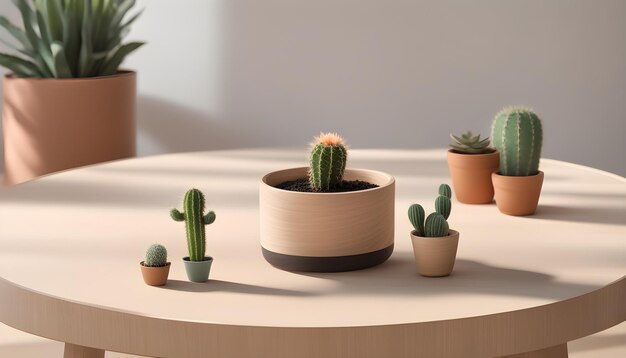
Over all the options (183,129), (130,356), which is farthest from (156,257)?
(183,129)

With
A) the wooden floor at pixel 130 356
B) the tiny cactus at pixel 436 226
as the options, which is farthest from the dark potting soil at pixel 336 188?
the wooden floor at pixel 130 356

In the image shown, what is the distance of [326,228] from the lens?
1.33 meters

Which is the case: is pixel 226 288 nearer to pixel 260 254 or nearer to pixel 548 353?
pixel 260 254

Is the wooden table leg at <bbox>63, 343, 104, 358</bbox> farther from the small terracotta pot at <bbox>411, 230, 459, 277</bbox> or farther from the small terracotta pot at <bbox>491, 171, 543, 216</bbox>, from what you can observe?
the small terracotta pot at <bbox>491, 171, 543, 216</bbox>

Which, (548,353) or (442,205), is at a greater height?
(442,205)

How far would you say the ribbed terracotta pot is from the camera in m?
1.33

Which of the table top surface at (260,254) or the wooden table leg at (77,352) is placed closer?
the table top surface at (260,254)

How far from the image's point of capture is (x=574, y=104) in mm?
3896

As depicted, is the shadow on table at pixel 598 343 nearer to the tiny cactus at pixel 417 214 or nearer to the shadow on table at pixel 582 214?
the shadow on table at pixel 582 214

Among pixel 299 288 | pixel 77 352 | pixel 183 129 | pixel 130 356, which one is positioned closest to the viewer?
pixel 299 288

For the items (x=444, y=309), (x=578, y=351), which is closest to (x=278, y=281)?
(x=444, y=309)

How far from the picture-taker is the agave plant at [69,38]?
3066mm

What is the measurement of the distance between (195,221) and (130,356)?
108 cm

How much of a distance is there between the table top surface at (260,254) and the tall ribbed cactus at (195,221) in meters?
0.05
